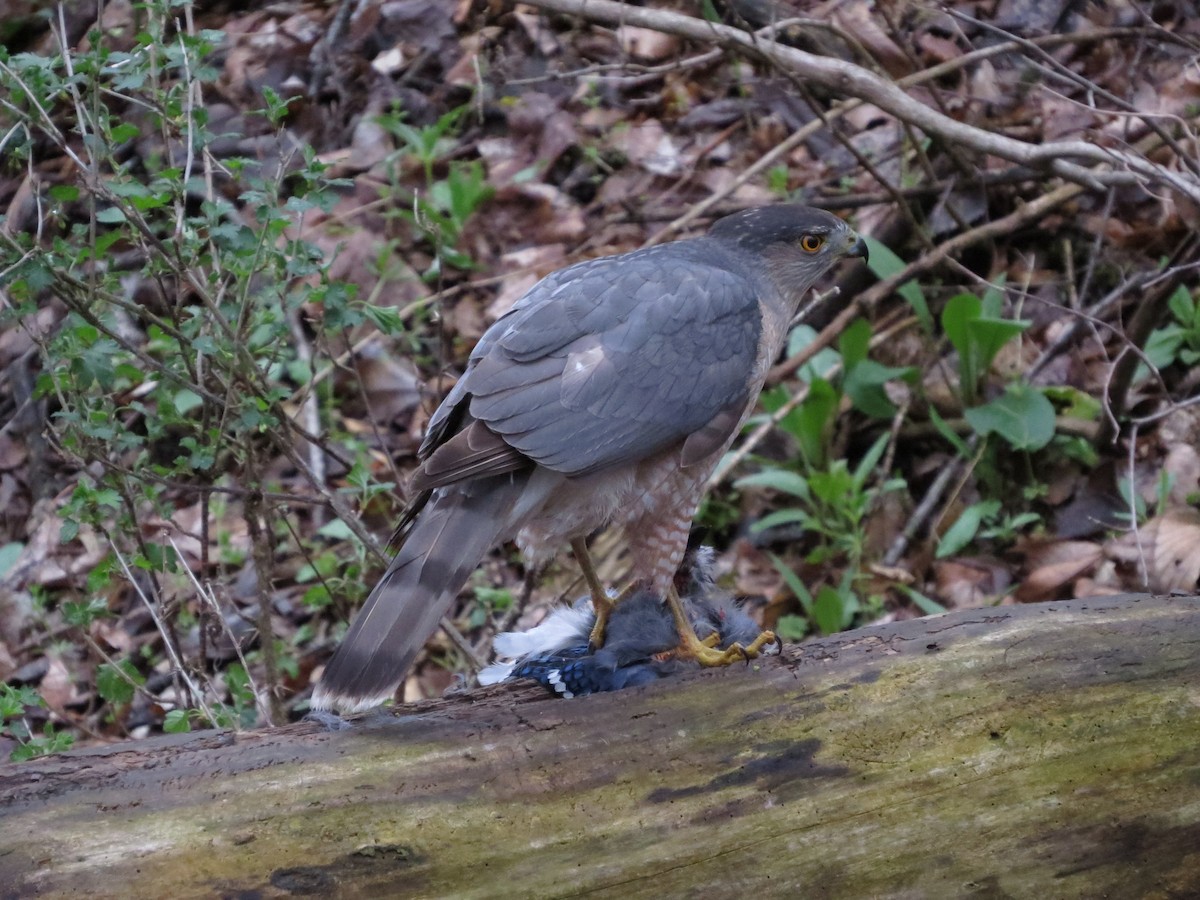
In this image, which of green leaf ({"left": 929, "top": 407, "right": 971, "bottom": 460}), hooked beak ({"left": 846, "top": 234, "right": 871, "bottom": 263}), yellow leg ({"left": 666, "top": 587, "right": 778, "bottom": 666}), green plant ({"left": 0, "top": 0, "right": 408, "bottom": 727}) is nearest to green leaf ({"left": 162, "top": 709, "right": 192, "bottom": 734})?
green plant ({"left": 0, "top": 0, "right": 408, "bottom": 727})

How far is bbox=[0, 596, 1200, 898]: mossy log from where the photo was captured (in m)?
2.18

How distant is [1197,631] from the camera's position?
2646 mm

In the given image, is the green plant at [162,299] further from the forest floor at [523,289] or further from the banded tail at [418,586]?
the banded tail at [418,586]

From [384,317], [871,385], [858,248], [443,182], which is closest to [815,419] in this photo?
[871,385]

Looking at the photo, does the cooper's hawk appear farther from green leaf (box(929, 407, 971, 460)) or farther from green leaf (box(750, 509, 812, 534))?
green leaf (box(929, 407, 971, 460))

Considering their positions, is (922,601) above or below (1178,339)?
below

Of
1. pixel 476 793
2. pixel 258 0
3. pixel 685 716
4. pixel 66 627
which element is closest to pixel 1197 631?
pixel 685 716

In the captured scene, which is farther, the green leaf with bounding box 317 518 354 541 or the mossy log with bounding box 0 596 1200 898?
the green leaf with bounding box 317 518 354 541

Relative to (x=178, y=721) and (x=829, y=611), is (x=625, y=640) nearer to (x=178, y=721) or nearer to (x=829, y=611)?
(x=178, y=721)

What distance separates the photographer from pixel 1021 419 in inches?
190

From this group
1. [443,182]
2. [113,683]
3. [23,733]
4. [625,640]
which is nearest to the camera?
[625,640]

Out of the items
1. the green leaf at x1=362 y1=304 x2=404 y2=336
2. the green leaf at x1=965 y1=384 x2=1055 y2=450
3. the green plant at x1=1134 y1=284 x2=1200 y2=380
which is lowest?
the green leaf at x1=965 y1=384 x2=1055 y2=450

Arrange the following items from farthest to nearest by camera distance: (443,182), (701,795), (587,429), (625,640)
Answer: (443,182) < (625,640) < (587,429) < (701,795)

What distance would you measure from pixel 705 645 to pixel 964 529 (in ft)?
6.45
